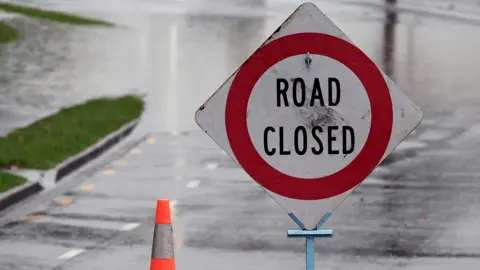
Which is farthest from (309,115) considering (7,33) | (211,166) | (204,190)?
(7,33)

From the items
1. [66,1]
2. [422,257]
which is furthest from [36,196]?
[66,1]

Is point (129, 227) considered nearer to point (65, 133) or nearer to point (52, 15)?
point (65, 133)

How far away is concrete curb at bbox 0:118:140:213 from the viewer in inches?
603

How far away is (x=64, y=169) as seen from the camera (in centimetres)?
1730

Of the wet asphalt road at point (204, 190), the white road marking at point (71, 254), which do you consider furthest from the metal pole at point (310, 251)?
the white road marking at point (71, 254)

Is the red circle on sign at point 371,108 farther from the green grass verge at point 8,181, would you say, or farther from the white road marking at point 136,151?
the white road marking at point 136,151

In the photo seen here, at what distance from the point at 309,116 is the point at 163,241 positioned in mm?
2049

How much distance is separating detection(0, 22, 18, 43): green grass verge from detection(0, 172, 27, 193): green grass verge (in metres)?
17.9

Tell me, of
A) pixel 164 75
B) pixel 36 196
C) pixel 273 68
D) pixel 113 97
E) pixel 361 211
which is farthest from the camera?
pixel 164 75

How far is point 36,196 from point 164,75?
496 inches

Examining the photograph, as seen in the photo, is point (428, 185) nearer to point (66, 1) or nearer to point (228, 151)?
point (228, 151)

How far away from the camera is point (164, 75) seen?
92.8ft

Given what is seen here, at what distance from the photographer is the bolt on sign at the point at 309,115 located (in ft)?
21.2

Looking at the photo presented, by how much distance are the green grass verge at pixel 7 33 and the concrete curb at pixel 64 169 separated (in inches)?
525
